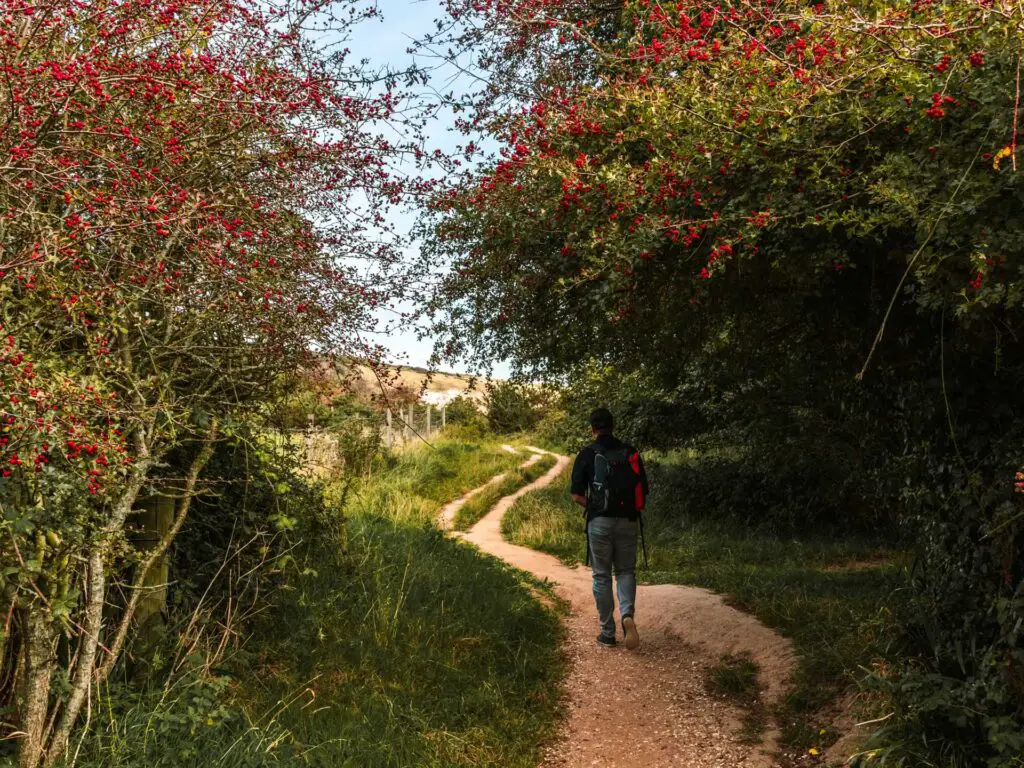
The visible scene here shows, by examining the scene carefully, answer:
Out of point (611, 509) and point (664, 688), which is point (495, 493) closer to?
point (611, 509)

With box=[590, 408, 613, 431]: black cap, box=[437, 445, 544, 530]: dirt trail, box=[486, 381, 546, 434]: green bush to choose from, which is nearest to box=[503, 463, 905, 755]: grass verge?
box=[437, 445, 544, 530]: dirt trail

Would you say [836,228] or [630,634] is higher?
[836,228]

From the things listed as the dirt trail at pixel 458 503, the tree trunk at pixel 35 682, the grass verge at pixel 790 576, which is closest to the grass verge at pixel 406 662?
the tree trunk at pixel 35 682

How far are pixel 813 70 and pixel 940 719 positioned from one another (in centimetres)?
343

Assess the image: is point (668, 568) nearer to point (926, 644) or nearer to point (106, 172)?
point (926, 644)

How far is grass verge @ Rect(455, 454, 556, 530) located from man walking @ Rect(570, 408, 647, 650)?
25.9ft

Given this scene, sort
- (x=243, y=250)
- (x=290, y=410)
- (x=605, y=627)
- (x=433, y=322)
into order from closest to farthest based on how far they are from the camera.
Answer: (x=243, y=250), (x=290, y=410), (x=605, y=627), (x=433, y=322)

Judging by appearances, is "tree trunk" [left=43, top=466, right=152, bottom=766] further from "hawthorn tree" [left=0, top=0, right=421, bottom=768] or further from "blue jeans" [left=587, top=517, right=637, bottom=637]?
"blue jeans" [left=587, top=517, right=637, bottom=637]

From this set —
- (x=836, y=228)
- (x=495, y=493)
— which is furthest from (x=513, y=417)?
(x=836, y=228)

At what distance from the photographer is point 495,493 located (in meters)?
17.7

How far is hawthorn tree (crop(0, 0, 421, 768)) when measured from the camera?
3266 mm

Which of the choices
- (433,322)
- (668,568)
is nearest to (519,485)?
(668,568)

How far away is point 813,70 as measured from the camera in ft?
13.9

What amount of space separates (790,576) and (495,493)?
9.54 m
